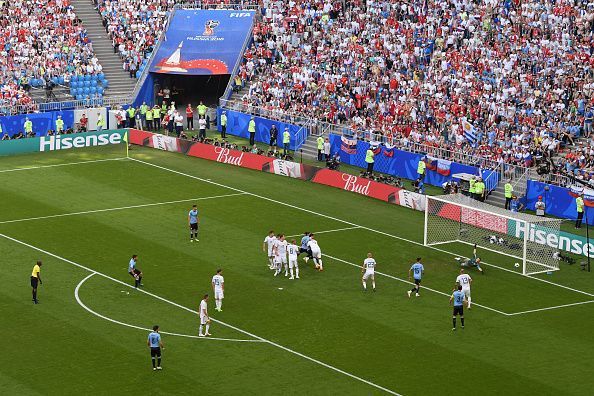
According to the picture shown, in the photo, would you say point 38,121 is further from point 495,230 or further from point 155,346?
point 155,346

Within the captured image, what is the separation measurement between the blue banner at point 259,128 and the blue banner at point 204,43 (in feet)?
17.5

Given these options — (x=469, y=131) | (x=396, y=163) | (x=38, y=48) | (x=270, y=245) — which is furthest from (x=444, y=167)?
(x=38, y=48)

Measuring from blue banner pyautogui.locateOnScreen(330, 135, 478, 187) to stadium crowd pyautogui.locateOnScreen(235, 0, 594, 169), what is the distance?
3.57 ft

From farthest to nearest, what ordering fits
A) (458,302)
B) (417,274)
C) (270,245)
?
1. (270,245)
2. (417,274)
3. (458,302)

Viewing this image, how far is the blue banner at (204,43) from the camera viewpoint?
8206cm

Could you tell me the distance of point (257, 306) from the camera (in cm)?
4394

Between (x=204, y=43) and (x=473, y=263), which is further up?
(x=204, y=43)

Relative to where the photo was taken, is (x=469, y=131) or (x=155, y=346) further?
(x=469, y=131)

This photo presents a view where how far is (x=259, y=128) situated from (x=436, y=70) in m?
11.2

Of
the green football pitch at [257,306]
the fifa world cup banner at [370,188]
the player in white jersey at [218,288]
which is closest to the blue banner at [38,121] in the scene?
the green football pitch at [257,306]

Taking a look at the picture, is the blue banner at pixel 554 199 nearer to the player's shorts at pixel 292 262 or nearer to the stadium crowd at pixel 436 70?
the stadium crowd at pixel 436 70

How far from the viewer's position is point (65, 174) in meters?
65.6

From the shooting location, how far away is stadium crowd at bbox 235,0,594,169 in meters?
64.5

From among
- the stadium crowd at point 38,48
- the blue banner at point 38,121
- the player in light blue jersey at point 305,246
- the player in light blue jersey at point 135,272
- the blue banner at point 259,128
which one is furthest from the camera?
the stadium crowd at point 38,48
